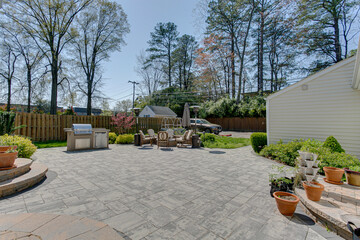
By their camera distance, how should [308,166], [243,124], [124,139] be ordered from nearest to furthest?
[308,166] → [124,139] → [243,124]

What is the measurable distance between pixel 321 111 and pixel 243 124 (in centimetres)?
1335

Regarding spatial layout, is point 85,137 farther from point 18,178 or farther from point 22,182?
point 22,182

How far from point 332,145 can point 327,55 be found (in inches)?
671

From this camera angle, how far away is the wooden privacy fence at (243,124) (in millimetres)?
17938

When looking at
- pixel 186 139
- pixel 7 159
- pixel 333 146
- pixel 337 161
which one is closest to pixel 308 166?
pixel 337 161

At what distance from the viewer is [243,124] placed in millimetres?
19172

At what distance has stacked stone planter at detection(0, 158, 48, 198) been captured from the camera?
281 cm

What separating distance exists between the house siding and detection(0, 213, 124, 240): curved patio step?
7213 mm

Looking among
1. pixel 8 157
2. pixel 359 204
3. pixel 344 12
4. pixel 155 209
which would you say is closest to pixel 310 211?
pixel 359 204

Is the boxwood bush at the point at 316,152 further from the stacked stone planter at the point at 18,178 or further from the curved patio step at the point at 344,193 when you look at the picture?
the stacked stone planter at the point at 18,178

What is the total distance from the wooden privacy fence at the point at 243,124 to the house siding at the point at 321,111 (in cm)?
1144

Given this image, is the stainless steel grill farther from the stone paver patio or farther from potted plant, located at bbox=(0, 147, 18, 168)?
potted plant, located at bbox=(0, 147, 18, 168)

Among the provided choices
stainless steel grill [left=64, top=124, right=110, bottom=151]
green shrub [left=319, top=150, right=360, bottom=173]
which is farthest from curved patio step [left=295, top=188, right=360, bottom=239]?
stainless steel grill [left=64, top=124, right=110, bottom=151]

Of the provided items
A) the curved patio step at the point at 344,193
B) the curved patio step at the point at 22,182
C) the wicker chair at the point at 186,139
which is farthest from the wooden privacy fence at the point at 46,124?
the curved patio step at the point at 344,193
